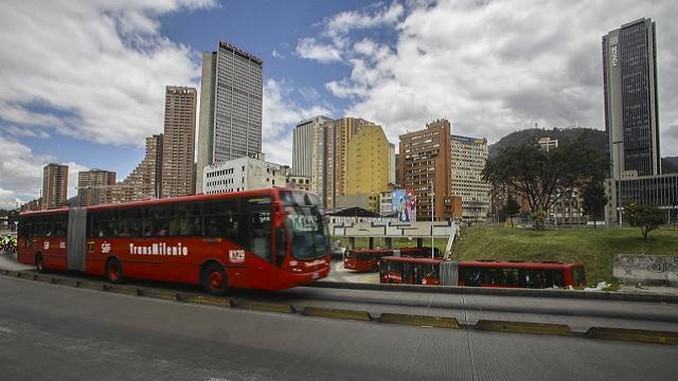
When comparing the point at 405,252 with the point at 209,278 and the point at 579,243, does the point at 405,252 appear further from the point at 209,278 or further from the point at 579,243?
the point at 209,278

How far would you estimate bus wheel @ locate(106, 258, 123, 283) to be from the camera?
15.4 m

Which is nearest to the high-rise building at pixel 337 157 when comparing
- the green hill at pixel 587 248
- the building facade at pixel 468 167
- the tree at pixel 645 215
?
the building facade at pixel 468 167

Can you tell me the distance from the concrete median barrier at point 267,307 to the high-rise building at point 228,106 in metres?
134

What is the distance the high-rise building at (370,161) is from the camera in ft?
493

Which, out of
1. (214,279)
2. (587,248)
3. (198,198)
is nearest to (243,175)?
(587,248)

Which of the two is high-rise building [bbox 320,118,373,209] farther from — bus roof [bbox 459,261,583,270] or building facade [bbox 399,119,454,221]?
bus roof [bbox 459,261,583,270]

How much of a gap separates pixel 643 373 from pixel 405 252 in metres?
41.6

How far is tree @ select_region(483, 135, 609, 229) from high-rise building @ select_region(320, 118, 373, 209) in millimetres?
125888

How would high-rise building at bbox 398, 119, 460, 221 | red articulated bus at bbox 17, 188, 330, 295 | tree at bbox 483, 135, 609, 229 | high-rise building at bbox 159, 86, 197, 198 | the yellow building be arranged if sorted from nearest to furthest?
1. red articulated bus at bbox 17, 188, 330, 295
2. tree at bbox 483, 135, 609, 229
3. high-rise building at bbox 398, 119, 460, 221
4. high-rise building at bbox 159, 86, 197, 198
5. the yellow building

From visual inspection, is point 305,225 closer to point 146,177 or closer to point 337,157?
point 146,177

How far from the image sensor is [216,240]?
12164 mm

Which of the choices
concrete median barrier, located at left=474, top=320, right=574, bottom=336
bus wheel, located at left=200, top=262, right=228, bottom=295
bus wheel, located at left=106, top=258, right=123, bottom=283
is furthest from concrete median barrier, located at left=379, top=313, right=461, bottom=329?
bus wheel, located at left=106, top=258, right=123, bottom=283

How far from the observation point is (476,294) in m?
11.9

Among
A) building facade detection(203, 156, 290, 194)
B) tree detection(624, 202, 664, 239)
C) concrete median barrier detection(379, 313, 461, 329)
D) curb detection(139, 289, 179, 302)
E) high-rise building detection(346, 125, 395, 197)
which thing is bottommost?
curb detection(139, 289, 179, 302)
